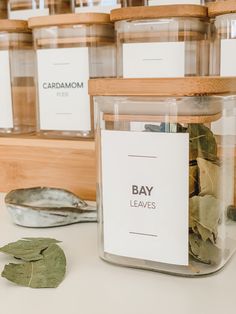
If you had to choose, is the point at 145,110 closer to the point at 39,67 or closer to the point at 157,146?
the point at 157,146

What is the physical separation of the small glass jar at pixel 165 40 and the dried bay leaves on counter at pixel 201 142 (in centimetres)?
20

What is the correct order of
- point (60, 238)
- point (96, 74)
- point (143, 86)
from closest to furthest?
point (143, 86) → point (60, 238) → point (96, 74)

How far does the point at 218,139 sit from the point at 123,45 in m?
0.26

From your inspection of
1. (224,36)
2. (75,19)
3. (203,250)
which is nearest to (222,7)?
(224,36)

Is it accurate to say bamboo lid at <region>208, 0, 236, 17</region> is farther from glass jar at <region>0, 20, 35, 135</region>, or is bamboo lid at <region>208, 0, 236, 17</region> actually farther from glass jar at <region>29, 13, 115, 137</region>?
glass jar at <region>0, 20, 35, 135</region>

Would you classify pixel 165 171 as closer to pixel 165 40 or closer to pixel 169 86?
pixel 169 86

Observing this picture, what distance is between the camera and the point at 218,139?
0.54 metres

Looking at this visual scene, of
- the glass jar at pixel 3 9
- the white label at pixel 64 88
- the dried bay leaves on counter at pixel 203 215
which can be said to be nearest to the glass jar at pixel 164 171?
the dried bay leaves on counter at pixel 203 215

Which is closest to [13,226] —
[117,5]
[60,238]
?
[60,238]

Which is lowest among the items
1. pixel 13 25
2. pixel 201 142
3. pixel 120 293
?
pixel 120 293

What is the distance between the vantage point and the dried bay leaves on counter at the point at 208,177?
52 cm

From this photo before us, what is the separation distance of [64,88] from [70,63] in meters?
0.04

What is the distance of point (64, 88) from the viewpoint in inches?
31.7

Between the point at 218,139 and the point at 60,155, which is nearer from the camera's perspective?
the point at 218,139
